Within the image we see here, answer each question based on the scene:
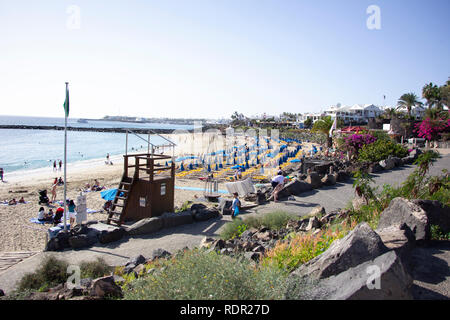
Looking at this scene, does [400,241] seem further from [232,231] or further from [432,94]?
[432,94]

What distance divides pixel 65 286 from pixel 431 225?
20.0ft

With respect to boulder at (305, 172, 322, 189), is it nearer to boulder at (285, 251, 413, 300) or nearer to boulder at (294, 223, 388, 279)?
boulder at (294, 223, 388, 279)

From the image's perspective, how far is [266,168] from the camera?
22.8 metres

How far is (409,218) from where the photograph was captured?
4941 mm

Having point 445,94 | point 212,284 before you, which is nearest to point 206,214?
point 212,284

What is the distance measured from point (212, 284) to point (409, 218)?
3.39 meters

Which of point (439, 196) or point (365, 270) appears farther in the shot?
point (439, 196)

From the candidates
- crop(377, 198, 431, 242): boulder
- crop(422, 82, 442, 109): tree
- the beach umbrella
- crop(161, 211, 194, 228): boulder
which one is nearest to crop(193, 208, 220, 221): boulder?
crop(161, 211, 194, 228): boulder

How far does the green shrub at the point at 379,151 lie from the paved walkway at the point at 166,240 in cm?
476

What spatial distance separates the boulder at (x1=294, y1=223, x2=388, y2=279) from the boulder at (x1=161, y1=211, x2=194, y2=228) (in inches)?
272

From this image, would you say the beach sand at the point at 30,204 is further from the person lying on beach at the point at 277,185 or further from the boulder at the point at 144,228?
the person lying on beach at the point at 277,185
